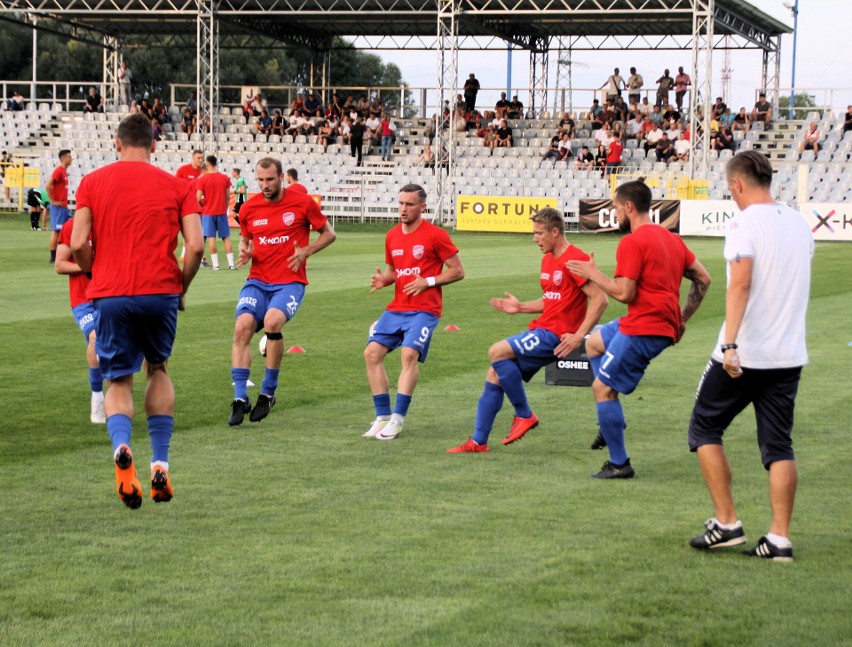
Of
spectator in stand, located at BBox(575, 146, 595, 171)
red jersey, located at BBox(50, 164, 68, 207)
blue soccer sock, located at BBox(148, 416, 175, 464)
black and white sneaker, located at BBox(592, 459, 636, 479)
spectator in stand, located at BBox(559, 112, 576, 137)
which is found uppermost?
spectator in stand, located at BBox(559, 112, 576, 137)

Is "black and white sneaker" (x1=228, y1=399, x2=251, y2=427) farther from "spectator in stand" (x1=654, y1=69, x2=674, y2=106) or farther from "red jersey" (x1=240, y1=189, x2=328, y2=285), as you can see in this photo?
"spectator in stand" (x1=654, y1=69, x2=674, y2=106)

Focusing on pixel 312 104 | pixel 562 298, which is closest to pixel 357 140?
pixel 312 104

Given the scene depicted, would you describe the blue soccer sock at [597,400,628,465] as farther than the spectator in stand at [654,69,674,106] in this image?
No

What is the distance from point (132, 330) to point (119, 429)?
20.2 inches

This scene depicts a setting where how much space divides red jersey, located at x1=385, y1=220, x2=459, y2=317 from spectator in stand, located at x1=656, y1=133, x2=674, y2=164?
3400 cm

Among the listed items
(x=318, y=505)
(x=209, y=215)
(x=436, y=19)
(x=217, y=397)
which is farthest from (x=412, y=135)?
(x=318, y=505)

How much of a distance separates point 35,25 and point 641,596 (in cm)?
4519

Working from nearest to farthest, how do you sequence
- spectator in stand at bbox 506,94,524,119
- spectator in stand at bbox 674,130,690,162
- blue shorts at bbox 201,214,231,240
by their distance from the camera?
blue shorts at bbox 201,214,231,240
spectator in stand at bbox 674,130,690,162
spectator in stand at bbox 506,94,524,119

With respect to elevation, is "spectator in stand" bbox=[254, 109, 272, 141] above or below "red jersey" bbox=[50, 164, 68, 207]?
above

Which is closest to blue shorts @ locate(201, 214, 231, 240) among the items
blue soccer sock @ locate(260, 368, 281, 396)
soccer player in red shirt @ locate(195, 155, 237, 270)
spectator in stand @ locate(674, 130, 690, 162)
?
soccer player in red shirt @ locate(195, 155, 237, 270)

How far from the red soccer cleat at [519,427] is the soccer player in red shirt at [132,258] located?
9.27ft

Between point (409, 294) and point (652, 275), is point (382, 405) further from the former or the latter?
point (652, 275)

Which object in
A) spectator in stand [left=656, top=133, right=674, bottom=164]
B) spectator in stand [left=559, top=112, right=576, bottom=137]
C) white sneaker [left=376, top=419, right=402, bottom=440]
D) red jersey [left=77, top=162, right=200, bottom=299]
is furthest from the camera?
spectator in stand [left=559, top=112, right=576, bottom=137]

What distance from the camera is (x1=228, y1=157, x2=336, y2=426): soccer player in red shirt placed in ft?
32.8
